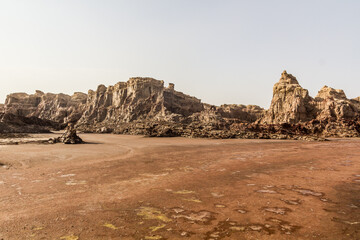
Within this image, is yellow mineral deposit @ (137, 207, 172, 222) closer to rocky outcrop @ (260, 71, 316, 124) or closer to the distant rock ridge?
the distant rock ridge

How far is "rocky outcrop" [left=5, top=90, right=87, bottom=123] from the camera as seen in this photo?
7394 centimetres

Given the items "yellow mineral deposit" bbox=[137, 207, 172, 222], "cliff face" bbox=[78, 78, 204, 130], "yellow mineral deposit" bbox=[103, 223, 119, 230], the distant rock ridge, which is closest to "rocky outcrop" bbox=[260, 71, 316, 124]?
the distant rock ridge

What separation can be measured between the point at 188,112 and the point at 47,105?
2180 inches

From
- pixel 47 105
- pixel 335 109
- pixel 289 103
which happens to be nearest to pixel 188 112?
pixel 289 103

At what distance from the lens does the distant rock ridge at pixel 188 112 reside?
3305 cm

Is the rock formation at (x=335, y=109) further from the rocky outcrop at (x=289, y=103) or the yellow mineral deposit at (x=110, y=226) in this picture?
the yellow mineral deposit at (x=110, y=226)

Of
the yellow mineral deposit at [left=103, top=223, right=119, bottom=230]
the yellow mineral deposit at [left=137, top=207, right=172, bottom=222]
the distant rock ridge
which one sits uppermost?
the distant rock ridge

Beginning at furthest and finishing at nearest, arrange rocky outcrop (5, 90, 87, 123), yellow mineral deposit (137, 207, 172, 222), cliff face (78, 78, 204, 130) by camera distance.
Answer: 1. rocky outcrop (5, 90, 87, 123)
2. cliff face (78, 78, 204, 130)
3. yellow mineral deposit (137, 207, 172, 222)

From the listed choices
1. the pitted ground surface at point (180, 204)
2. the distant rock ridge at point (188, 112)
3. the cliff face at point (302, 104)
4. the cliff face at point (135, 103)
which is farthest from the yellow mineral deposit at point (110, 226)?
the cliff face at point (302, 104)

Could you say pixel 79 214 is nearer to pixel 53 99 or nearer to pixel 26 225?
pixel 26 225

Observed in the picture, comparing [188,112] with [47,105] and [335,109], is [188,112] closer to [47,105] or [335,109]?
[335,109]

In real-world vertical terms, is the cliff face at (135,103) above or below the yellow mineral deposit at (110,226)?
above

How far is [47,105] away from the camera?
261 ft

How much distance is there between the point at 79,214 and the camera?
4.05m
